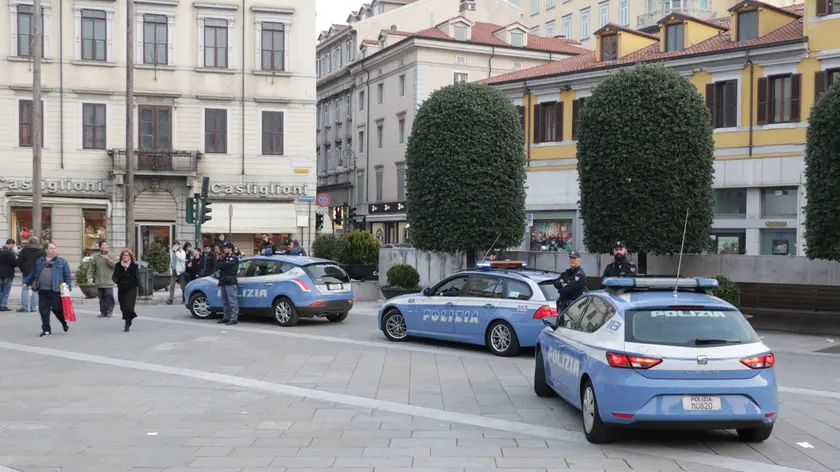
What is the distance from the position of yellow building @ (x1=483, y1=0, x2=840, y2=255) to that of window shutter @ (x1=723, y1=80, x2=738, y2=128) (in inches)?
1.6

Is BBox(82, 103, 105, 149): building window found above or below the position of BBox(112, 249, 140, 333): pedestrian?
above

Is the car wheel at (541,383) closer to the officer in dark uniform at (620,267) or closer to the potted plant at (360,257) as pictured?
the officer in dark uniform at (620,267)

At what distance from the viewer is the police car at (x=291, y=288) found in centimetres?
1889

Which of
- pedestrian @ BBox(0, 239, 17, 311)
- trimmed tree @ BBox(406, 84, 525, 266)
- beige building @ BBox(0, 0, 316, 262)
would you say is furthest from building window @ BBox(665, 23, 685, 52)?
pedestrian @ BBox(0, 239, 17, 311)

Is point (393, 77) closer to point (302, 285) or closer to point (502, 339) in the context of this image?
point (302, 285)

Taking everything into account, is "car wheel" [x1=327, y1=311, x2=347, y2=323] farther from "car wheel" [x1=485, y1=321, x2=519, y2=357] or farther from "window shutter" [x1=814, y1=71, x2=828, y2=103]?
"window shutter" [x1=814, y1=71, x2=828, y2=103]

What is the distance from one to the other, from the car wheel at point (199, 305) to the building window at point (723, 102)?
22.9 meters

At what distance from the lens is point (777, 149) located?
3359 cm

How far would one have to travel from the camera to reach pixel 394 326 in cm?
1669

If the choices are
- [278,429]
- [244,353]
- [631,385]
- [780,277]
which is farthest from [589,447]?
[780,277]

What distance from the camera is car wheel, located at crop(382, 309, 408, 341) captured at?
1659 cm

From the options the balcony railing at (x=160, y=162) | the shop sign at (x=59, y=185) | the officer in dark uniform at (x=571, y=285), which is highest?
the balcony railing at (x=160, y=162)

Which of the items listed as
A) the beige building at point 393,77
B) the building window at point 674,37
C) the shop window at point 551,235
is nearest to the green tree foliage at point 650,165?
the building window at point 674,37

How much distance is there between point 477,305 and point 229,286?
6.74 metres
